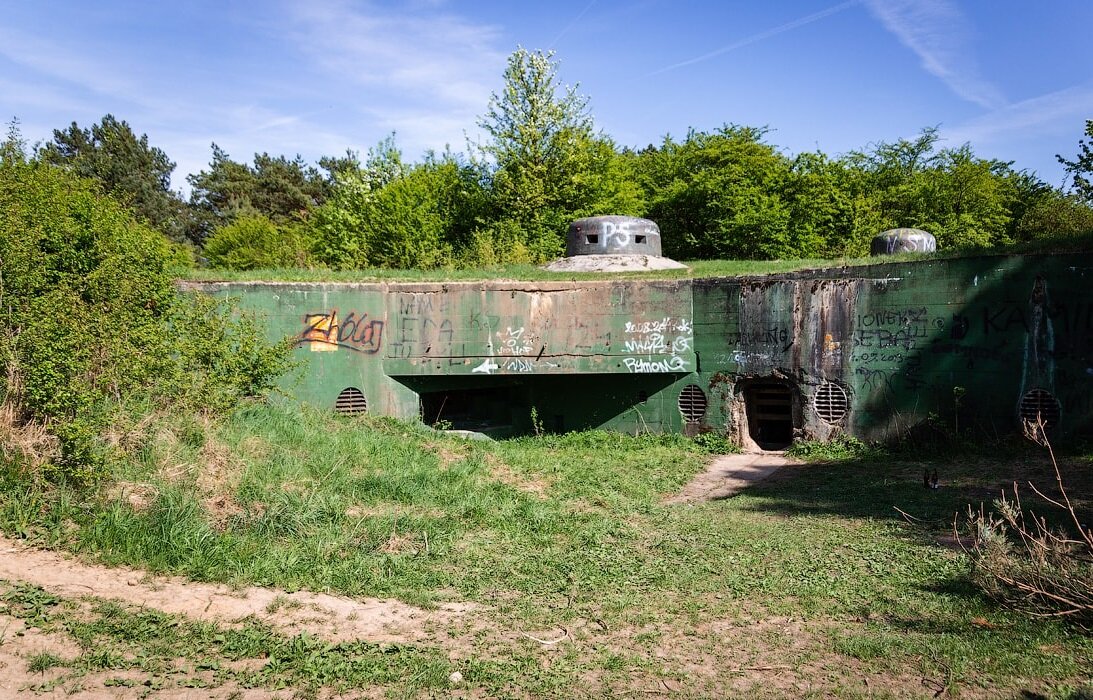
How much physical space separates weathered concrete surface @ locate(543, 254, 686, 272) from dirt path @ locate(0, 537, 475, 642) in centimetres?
1059

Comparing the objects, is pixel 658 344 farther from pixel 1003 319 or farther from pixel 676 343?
pixel 1003 319

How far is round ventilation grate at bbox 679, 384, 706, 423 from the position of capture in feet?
44.1

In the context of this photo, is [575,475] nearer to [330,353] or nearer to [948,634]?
[330,353]

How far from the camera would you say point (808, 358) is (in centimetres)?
1278

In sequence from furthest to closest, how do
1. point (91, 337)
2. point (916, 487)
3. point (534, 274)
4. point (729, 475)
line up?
point (534, 274)
point (729, 475)
point (916, 487)
point (91, 337)

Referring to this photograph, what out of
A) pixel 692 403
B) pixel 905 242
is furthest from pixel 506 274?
pixel 905 242

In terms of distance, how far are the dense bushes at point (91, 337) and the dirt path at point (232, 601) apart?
97 cm

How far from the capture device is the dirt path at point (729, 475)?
33.5ft

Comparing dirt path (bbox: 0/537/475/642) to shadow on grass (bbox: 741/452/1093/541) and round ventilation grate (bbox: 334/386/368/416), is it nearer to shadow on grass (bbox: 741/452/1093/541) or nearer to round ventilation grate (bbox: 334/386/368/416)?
shadow on grass (bbox: 741/452/1093/541)

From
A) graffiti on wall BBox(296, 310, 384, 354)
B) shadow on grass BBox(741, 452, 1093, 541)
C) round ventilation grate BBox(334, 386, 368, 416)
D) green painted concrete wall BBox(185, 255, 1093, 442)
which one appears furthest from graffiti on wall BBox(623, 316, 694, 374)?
round ventilation grate BBox(334, 386, 368, 416)

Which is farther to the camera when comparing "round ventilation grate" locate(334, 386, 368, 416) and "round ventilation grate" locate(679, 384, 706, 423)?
"round ventilation grate" locate(334, 386, 368, 416)

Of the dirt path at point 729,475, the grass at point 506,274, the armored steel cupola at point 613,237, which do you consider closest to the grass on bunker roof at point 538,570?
the dirt path at point 729,475

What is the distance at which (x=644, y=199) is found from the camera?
30406 mm

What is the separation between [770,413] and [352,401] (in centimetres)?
720
